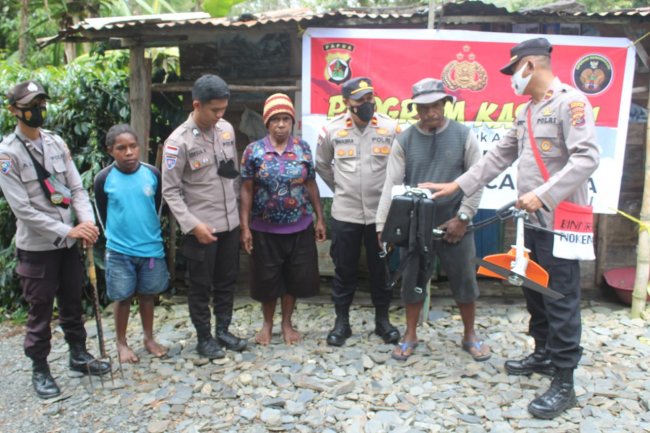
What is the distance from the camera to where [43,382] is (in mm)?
3744

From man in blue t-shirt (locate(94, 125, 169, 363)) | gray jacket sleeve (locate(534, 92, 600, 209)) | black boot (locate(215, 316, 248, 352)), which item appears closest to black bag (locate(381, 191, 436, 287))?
gray jacket sleeve (locate(534, 92, 600, 209))

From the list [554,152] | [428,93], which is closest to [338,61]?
[428,93]

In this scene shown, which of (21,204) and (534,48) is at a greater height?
(534,48)

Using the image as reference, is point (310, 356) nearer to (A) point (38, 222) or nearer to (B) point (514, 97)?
(A) point (38, 222)

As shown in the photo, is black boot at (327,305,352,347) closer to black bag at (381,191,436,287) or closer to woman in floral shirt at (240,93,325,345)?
woman in floral shirt at (240,93,325,345)

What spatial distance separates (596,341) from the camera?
175 inches

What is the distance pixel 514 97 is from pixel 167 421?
3.88 meters

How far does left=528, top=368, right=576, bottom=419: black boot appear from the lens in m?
3.29

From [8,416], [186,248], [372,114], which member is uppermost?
[372,114]

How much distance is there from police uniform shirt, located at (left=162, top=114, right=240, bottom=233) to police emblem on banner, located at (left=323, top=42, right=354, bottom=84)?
4.31 ft

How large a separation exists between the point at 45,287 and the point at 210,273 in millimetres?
1076

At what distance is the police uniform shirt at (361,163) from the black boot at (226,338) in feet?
4.03

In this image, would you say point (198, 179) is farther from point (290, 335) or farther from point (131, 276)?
point (290, 335)

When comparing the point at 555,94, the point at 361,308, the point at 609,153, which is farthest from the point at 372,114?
the point at 609,153
